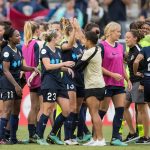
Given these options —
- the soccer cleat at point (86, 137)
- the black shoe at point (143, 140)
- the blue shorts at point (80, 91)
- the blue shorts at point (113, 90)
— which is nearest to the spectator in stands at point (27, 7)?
the soccer cleat at point (86, 137)

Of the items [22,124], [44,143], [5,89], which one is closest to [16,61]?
[5,89]

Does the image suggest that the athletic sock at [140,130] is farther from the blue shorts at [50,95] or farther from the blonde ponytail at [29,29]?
the blonde ponytail at [29,29]

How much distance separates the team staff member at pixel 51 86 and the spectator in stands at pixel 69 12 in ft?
28.2

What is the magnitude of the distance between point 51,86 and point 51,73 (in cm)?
25

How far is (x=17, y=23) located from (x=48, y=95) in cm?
935

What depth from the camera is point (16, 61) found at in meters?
16.3

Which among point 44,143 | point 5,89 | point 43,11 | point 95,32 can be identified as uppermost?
point 43,11

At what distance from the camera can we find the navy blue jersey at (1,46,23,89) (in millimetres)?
16188

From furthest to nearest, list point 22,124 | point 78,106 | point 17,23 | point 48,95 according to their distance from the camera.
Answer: point 17,23 → point 22,124 → point 78,106 → point 48,95

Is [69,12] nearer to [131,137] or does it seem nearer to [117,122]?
[131,137]

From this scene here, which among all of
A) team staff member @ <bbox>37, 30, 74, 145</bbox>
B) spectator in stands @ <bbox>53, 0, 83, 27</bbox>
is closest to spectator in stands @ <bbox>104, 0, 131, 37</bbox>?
spectator in stands @ <bbox>53, 0, 83, 27</bbox>

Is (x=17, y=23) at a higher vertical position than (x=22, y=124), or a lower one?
higher

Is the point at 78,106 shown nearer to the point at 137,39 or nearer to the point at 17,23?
the point at 137,39

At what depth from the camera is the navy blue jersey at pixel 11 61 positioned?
1619cm
